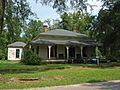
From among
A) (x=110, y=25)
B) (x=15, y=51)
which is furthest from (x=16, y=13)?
(x=15, y=51)

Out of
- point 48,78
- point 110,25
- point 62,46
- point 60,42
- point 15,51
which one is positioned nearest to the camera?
point 48,78

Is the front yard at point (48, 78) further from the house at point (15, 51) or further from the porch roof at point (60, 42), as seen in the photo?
the house at point (15, 51)

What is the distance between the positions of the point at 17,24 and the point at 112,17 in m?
18.9

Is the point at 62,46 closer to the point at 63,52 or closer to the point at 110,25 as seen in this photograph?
the point at 63,52

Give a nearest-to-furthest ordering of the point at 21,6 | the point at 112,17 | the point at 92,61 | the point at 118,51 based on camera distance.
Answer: the point at 21,6, the point at 112,17, the point at 92,61, the point at 118,51

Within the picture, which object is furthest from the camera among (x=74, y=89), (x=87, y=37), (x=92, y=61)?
(x=87, y=37)

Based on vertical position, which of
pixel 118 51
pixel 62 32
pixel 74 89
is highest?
pixel 62 32

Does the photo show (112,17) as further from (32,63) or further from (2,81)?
(2,81)

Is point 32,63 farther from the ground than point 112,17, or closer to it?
closer to it

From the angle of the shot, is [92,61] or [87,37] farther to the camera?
[87,37]

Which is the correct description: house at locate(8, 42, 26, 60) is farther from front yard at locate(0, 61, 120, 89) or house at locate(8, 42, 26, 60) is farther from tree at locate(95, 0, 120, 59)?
front yard at locate(0, 61, 120, 89)

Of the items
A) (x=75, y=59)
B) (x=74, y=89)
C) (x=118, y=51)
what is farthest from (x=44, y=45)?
(x=74, y=89)

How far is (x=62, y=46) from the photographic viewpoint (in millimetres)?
52656

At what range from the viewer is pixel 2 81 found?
20.2 metres
